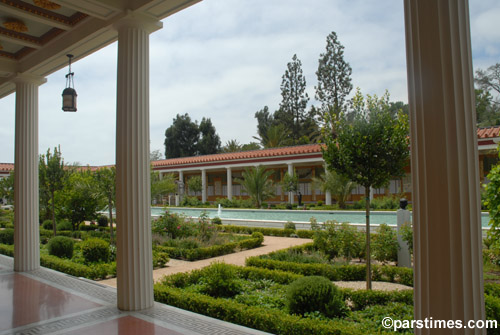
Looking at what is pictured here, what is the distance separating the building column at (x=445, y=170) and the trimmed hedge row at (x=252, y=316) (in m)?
1.67

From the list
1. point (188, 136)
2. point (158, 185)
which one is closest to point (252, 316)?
point (158, 185)

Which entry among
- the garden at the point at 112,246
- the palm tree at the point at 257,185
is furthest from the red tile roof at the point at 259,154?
the garden at the point at 112,246

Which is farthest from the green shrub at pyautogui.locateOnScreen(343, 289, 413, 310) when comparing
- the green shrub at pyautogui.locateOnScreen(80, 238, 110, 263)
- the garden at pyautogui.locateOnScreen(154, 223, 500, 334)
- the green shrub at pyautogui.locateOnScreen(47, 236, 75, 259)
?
the green shrub at pyautogui.locateOnScreen(47, 236, 75, 259)

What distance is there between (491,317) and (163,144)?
41231 millimetres

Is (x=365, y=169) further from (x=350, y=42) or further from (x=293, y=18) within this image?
(x=350, y=42)

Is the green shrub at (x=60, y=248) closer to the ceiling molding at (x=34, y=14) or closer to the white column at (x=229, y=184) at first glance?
the ceiling molding at (x=34, y=14)

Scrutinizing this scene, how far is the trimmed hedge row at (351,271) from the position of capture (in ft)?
18.2

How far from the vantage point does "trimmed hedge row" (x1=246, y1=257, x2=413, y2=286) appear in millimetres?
5559

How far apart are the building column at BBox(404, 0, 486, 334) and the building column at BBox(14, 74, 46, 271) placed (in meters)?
5.97

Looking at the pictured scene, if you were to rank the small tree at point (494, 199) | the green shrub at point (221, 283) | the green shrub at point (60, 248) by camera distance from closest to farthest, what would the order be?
1. the green shrub at point (221, 283)
2. the small tree at point (494, 199)
3. the green shrub at point (60, 248)

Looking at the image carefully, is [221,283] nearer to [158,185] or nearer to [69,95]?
[69,95]

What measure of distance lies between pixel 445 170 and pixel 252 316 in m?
2.61

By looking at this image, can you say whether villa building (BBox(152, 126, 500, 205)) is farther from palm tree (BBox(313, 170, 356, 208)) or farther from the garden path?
the garden path

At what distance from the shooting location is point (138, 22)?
390 cm
